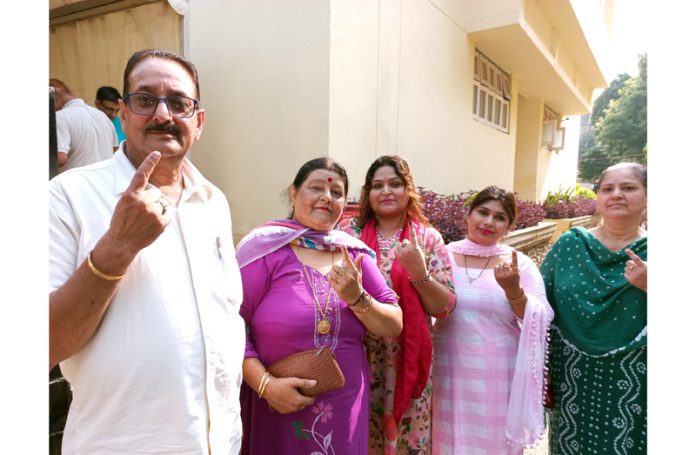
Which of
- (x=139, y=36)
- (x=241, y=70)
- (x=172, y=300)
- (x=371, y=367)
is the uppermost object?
(x=139, y=36)

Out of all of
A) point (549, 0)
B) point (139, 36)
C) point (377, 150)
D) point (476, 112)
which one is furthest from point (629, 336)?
point (549, 0)

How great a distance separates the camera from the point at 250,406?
1.87m

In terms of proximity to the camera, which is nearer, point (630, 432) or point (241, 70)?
point (630, 432)

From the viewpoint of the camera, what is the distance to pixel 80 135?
3559 mm

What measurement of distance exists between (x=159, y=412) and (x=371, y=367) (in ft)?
4.24

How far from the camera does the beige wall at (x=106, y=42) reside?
505 centimetres

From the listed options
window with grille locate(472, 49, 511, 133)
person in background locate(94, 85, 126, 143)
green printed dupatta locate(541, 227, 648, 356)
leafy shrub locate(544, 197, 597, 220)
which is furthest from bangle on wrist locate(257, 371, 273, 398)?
leafy shrub locate(544, 197, 597, 220)

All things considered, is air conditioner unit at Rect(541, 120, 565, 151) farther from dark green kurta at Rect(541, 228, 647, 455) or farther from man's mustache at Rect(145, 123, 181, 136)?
man's mustache at Rect(145, 123, 181, 136)

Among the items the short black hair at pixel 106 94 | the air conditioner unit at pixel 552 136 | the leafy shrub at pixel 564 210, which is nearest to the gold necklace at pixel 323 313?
the short black hair at pixel 106 94

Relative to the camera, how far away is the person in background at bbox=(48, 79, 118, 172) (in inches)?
138

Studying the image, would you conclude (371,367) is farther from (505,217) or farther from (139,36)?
(139,36)

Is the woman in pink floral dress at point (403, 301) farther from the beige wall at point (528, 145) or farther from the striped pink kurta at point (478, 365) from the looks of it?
the beige wall at point (528, 145)

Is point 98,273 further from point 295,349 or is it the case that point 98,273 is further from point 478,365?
point 478,365

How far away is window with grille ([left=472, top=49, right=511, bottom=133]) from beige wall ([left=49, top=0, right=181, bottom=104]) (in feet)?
17.9
